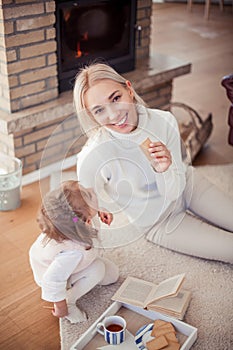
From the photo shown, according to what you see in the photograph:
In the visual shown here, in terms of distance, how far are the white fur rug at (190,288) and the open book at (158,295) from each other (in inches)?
2.2

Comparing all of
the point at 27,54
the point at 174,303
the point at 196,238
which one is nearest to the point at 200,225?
the point at 196,238

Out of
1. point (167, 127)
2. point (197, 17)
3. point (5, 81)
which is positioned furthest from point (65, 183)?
point (197, 17)

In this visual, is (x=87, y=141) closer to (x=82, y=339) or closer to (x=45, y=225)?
(x=45, y=225)

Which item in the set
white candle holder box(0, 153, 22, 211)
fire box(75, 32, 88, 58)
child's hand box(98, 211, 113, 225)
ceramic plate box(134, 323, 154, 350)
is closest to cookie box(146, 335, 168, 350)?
ceramic plate box(134, 323, 154, 350)

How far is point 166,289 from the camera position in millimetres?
1620

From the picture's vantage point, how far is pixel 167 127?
5.74 ft

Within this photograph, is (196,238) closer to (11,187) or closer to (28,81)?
(11,187)

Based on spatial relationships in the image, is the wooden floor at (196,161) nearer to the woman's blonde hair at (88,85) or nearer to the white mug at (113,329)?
the white mug at (113,329)

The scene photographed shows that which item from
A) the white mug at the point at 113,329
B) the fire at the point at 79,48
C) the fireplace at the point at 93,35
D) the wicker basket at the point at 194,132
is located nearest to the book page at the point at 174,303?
the white mug at the point at 113,329

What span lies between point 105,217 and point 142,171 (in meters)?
0.22

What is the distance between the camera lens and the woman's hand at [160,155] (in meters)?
1.61

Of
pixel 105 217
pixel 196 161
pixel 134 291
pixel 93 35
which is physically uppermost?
pixel 93 35

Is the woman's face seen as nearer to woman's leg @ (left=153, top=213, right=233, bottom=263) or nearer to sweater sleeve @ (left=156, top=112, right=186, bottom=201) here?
sweater sleeve @ (left=156, top=112, right=186, bottom=201)

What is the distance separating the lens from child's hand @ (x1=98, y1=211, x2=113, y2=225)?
5.22 feet
